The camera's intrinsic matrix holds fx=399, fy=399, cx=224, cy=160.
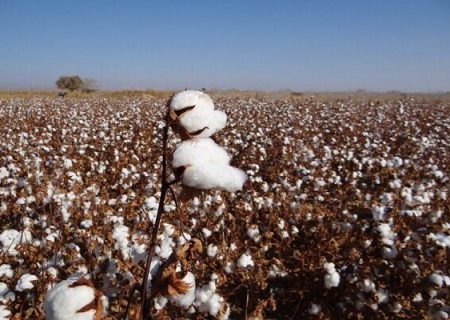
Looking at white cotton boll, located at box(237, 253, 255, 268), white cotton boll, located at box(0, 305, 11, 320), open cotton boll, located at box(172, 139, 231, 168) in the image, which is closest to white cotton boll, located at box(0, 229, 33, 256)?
white cotton boll, located at box(0, 305, 11, 320)

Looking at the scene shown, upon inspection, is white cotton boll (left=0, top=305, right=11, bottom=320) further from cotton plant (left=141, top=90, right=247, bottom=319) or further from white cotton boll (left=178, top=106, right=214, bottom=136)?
white cotton boll (left=178, top=106, right=214, bottom=136)

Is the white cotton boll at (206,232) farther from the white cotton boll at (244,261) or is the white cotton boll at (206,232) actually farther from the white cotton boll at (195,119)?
the white cotton boll at (195,119)

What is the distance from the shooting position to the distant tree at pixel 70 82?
5403 centimetres

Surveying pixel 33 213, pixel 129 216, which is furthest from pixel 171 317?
pixel 33 213

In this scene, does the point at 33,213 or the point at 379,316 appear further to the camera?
the point at 33,213

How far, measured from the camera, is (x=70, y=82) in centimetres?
5444

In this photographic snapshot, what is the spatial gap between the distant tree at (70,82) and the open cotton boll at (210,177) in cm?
5745

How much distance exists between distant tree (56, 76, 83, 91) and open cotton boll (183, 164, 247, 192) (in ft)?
188

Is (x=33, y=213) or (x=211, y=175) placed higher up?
(x=211, y=175)

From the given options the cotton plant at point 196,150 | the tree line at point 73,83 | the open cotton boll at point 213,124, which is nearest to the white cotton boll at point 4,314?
the cotton plant at point 196,150

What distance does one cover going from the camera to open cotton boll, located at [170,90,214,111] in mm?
943

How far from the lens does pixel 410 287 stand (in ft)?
11.0

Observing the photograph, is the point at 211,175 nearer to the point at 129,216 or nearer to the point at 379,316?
the point at 379,316

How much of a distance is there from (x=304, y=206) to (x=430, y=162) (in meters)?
4.85
